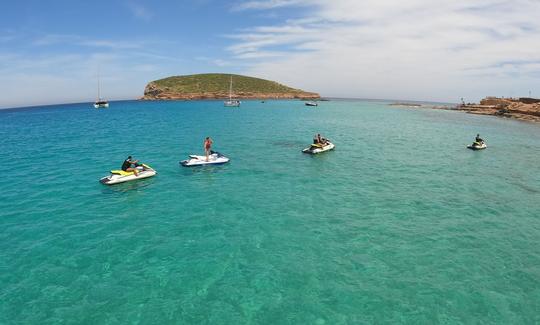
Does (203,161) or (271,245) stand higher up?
(203,161)

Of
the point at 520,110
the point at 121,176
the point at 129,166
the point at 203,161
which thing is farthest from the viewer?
the point at 520,110

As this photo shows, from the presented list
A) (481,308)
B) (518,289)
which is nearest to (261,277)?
(481,308)

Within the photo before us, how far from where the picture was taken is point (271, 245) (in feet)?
55.5

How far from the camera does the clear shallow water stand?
12.2 metres

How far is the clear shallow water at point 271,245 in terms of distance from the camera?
12188mm

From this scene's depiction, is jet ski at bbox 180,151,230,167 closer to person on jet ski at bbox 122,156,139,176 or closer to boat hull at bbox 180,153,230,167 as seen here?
boat hull at bbox 180,153,230,167

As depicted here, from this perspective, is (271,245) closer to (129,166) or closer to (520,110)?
(129,166)

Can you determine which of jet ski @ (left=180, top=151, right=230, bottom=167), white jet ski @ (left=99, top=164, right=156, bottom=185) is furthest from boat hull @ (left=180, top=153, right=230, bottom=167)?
white jet ski @ (left=99, top=164, right=156, bottom=185)

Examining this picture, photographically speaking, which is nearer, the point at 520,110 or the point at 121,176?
the point at 121,176

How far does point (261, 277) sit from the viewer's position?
1405cm

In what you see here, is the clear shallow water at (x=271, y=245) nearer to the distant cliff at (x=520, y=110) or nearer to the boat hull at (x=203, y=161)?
the boat hull at (x=203, y=161)

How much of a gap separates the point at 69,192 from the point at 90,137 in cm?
3534

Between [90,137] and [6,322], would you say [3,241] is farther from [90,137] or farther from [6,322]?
[90,137]

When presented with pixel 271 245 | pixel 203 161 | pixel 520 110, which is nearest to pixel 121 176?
pixel 203 161
